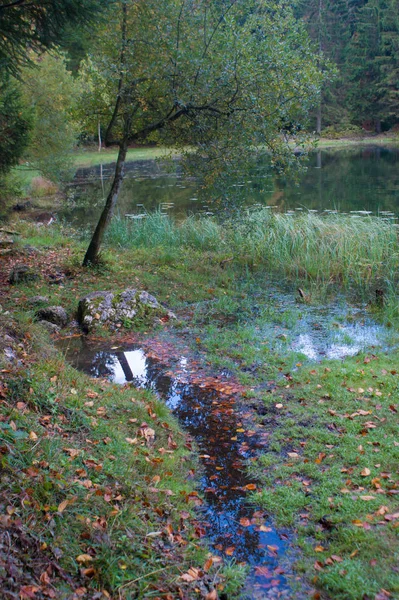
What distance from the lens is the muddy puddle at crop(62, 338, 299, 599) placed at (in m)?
3.96

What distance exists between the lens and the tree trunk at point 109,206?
11.8m

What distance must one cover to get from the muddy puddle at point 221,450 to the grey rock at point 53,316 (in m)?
0.68

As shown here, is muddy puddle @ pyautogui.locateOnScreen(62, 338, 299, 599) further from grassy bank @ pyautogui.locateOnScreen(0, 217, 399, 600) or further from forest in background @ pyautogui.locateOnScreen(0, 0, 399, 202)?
forest in background @ pyautogui.locateOnScreen(0, 0, 399, 202)

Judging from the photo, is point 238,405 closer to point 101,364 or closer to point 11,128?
point 101,364

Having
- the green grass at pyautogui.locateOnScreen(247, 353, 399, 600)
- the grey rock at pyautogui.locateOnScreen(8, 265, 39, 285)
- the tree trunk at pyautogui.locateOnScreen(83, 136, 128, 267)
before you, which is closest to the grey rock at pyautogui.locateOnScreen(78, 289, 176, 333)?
the grey rock at pyautogui.locateOnScreen(8, 265, 39, 285)

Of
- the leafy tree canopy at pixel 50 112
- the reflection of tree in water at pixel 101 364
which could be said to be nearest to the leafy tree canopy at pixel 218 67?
the reflection of tree in water at pixel 101 364

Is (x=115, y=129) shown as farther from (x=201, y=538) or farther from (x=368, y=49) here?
(x=368, y=49)

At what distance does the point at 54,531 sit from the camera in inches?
137

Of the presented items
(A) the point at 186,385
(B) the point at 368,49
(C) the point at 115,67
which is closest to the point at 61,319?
(A) the point at 186,385

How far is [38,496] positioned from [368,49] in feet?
213

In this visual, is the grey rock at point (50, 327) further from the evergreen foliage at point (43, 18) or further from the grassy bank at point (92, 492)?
the evergreen foliage at point (43, 18)

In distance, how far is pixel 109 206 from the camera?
11875mm

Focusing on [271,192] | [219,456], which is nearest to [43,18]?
[219,456]

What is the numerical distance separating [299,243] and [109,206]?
193 inches
